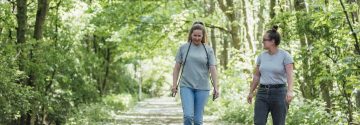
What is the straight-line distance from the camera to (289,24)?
453 inches

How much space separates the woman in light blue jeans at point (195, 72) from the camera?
7660 millimetres

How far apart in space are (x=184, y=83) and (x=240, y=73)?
1137cm

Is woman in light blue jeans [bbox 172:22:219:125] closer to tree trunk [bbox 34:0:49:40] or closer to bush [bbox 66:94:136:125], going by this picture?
tree trunk [bbox 34:0:49:40]

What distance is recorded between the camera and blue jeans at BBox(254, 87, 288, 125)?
710 centimetres

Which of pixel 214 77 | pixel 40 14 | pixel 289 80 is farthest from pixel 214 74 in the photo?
pixel 40 14

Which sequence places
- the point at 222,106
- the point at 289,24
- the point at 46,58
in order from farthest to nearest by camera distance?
the point at 222,106 → the point at 46,58 → the point at 289,24

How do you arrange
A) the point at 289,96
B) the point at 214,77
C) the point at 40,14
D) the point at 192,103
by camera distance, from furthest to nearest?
1. the point at 40,14
2. the point at 214,77
3. the point at 192,103
4. the point at 289,96

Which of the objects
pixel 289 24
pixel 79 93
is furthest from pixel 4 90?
pixel 79 93

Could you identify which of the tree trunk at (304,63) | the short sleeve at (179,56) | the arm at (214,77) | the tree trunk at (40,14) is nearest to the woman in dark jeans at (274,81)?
the arm at (214,77)

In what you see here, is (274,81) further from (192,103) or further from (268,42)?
(192,103)

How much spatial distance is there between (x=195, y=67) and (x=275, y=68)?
1.20 m

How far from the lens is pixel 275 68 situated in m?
7.06

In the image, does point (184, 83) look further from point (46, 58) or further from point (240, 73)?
point (240, 73)

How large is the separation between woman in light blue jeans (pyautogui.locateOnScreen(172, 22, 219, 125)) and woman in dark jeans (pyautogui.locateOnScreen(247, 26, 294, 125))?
81 cm
